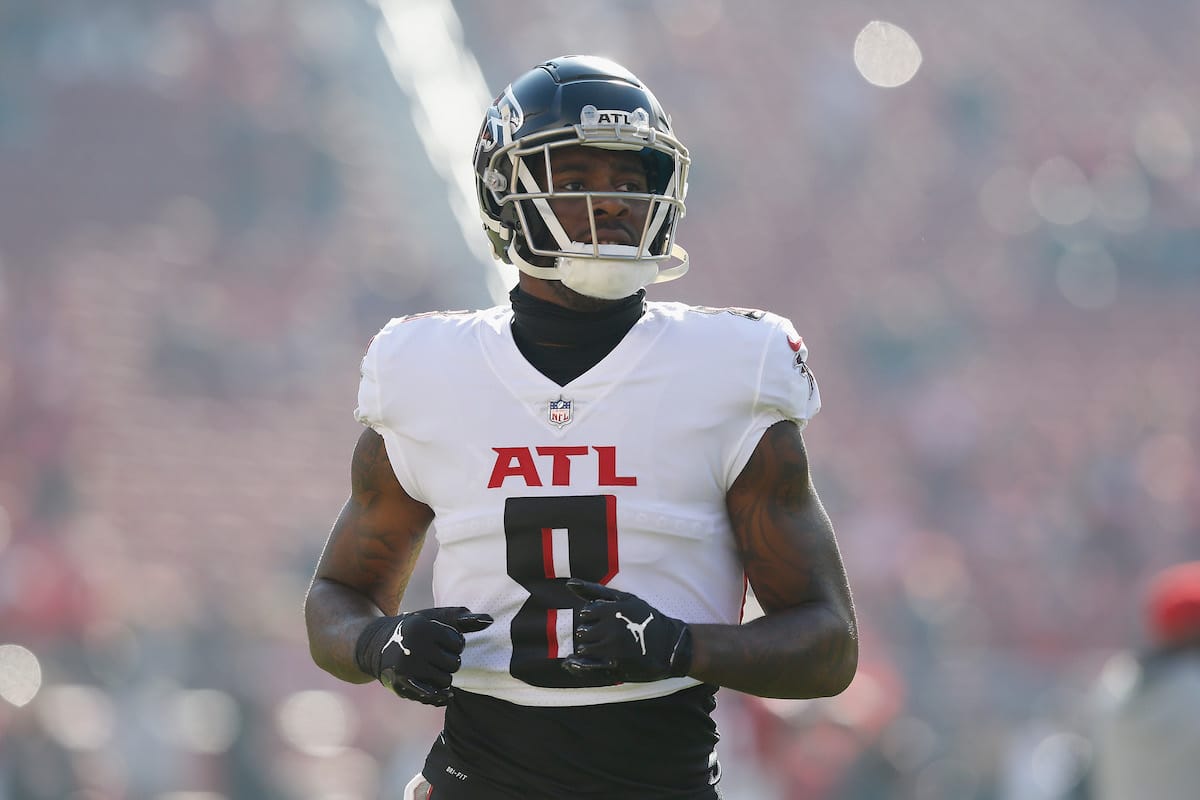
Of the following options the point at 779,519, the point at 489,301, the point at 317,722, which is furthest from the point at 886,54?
the point at 779,519

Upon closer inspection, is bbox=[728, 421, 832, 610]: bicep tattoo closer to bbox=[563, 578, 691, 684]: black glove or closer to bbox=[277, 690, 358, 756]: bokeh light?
bbox=[563, 578, 691, 684]: black glove

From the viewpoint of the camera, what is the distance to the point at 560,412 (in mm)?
2217

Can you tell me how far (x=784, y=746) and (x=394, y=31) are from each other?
25.7 ft

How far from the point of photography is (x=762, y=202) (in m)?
13.5

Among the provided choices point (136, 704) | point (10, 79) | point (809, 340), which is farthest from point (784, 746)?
point (10, 79)

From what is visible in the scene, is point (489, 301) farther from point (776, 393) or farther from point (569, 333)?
point (776, 393)

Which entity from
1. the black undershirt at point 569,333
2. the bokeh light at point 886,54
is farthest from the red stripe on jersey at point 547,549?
the bokeh light at point 886,54

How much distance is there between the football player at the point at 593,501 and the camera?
215cm

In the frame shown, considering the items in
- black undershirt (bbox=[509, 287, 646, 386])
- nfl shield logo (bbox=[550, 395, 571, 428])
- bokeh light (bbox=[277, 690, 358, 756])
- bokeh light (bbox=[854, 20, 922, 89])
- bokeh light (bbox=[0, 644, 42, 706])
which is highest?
bokeh light (bbox=[854, 20, 922, 89])

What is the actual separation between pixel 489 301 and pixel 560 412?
703 centimetres

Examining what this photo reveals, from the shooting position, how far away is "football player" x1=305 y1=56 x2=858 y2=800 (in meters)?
2.15

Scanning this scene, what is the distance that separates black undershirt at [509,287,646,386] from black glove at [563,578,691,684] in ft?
1.27

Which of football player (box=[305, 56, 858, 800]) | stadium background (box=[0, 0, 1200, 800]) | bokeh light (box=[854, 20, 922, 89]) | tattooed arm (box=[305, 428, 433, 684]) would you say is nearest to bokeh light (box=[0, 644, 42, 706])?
stadium background (box=[0, 0, 1200, 800])

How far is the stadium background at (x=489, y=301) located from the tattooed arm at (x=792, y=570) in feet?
13.2
